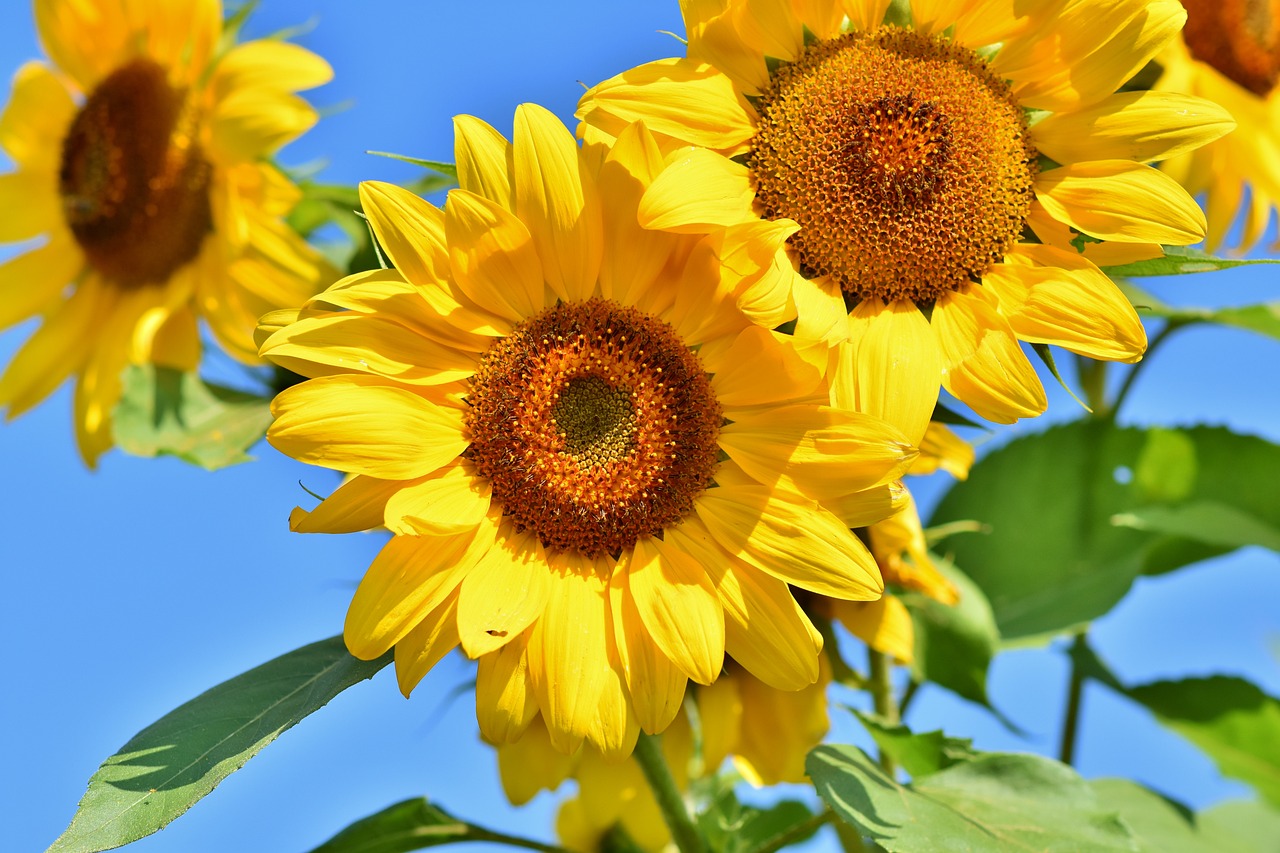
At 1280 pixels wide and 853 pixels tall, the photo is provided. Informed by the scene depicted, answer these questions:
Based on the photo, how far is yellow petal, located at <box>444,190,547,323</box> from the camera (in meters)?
1.09

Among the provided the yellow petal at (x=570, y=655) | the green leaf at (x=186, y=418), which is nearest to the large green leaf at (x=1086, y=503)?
the yellow petal at (x=570, y=655)

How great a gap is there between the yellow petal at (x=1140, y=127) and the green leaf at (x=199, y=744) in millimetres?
803

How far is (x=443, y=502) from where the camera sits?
112cm

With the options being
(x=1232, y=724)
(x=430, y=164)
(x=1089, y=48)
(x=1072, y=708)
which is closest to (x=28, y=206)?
(x=430, y=164)

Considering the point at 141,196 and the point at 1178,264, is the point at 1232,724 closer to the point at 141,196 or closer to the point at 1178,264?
the point at 1178,264

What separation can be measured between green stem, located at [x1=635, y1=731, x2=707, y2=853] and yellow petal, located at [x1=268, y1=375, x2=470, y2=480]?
0.40 meters

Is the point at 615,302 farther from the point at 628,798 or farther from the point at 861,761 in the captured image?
the point at 628,798

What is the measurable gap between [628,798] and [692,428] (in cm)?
73

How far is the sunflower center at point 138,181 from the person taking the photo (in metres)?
1.92

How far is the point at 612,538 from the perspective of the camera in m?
1.17

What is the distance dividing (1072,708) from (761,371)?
1.03 metres

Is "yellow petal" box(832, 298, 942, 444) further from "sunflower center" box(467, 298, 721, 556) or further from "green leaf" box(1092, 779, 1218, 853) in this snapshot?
"green leaf" box(1092, 779, 1218, 853)

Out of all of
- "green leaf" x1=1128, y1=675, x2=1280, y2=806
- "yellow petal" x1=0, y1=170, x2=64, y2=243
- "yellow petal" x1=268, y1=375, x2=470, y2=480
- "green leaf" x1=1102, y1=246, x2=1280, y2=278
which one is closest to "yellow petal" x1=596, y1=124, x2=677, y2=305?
"yellow petal" x1=268, y1=375, x2=470, y2=480

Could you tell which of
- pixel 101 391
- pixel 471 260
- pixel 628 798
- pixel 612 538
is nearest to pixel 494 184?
pixel 471 260
